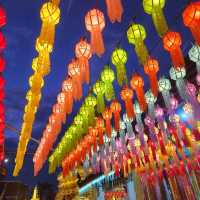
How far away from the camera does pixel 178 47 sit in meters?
5.71

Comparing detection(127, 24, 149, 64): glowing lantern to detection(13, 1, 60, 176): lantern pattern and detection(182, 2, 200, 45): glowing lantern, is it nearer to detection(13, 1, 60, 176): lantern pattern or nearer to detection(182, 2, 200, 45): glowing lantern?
detection(182, 2, 200, 45): glowing lantern

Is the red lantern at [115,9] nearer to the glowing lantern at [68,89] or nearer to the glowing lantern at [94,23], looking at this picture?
the glowing lantern at [94,23]

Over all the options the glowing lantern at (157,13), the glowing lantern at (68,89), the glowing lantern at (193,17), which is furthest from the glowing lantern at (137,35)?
the glowing lantern at (68,89)

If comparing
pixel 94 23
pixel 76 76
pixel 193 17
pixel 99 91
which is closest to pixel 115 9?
pixel 94 23

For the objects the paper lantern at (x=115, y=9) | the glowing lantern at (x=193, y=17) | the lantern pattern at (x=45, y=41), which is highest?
the lantern pattern at (x=45, y=41)

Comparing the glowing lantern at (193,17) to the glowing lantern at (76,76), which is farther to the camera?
the glowing lantern at (76,76)

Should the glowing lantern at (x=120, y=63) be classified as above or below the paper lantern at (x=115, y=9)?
above

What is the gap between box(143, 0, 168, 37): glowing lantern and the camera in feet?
15.6

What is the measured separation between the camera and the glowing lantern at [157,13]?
4.74 metres

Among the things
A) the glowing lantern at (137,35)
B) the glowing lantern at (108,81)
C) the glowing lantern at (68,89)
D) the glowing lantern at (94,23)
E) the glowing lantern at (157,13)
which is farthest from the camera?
the glowing lantern at (68,89)

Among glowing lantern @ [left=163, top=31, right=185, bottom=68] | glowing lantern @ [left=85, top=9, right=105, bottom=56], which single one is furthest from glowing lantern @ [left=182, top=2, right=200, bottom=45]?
glowing lantern @ [left=85, top=9, right=105, bottom=56]

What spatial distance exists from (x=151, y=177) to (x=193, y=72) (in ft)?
23.6

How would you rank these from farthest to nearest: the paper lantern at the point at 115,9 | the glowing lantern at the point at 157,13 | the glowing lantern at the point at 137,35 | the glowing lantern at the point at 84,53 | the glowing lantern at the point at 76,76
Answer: the glowing lantern at the point at 76,76 → the glowing lantern at the point at 84,53 → the glowing lantern at the point at 137,35 → the glowing lantern at the point at 157,13 → the paper lantern at the point at 115,9

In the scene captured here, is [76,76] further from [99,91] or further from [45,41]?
[45,41]
